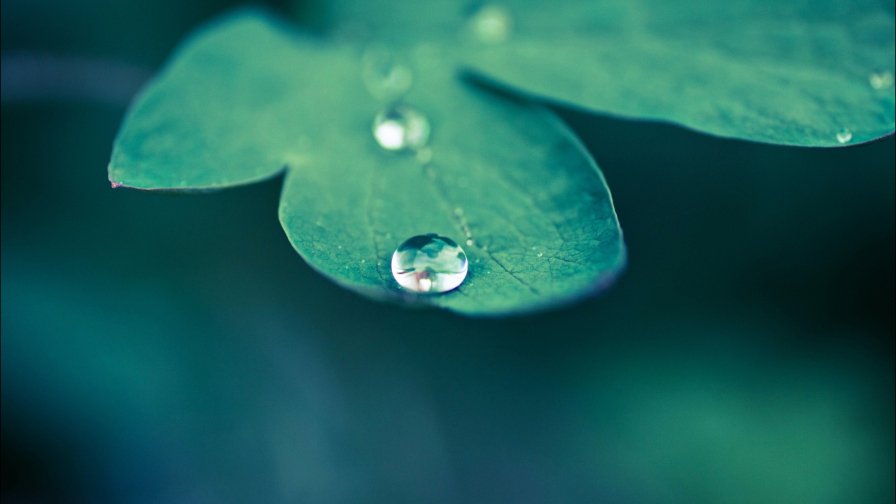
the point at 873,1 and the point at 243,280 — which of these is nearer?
the point at 873,1

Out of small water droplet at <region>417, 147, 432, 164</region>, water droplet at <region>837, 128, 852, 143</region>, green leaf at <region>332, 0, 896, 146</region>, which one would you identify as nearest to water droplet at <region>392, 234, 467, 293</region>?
small water droplet at <region>417, 147, 432, 164</region>

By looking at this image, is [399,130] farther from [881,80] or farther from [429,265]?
[881,80]

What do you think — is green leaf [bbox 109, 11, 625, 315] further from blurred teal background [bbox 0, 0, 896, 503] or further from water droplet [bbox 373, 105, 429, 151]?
blurred teal background [bbox 0, 0, 896, 503]

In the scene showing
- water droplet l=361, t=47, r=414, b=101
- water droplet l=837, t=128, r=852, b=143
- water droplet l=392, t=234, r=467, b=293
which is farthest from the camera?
water droplet l=361, t=47, r=414, b=101

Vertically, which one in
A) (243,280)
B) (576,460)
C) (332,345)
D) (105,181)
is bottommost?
(576,460)

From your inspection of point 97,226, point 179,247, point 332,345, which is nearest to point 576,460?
point 332,345

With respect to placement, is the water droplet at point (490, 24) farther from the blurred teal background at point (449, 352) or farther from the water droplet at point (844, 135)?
the water droplet at point (844, 135)

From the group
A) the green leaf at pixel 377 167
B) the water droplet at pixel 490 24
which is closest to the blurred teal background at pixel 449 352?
the water droplet at pixel 490 24

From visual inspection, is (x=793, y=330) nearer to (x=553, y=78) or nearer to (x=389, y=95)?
(x=553, y=78)
